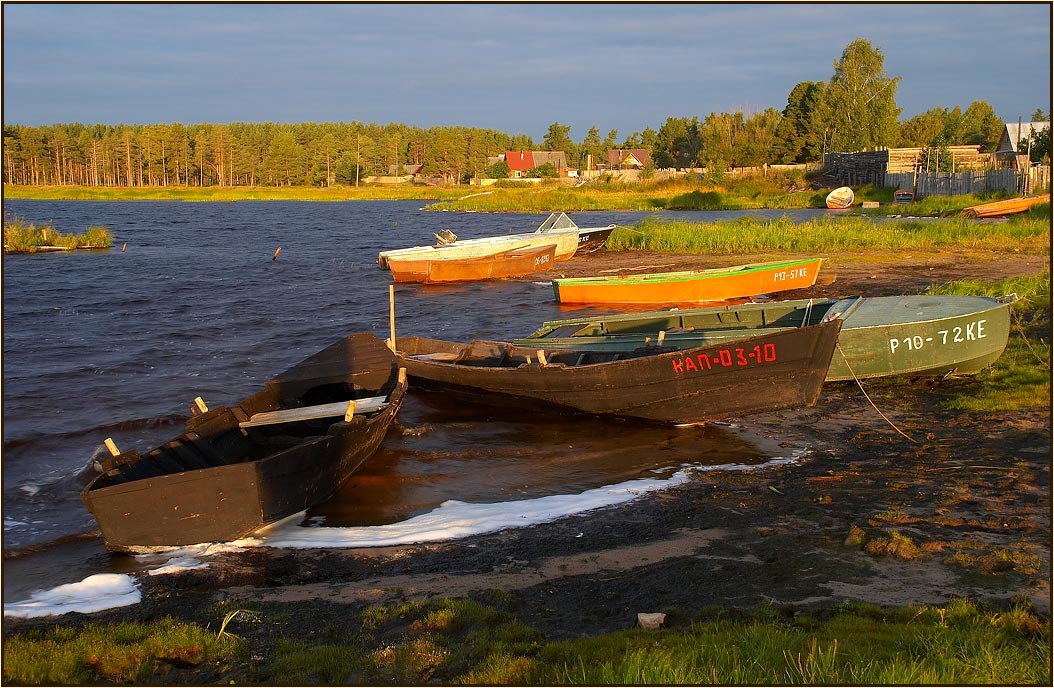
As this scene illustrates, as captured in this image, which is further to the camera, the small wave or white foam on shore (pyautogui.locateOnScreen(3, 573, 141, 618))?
the small wave

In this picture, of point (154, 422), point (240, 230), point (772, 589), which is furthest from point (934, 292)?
point (240, 230)

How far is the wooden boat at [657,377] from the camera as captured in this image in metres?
11.4

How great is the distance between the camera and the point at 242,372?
1844 cm

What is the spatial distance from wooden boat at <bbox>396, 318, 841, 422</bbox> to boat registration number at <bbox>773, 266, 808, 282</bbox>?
1019cm

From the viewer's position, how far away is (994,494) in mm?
8578

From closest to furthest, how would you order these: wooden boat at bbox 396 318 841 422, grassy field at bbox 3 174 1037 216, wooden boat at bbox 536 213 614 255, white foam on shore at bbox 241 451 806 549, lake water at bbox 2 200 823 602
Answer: white foam on shore at bbox 241 451 806 549 < lake water at bbox 2 200 823 602 < wooden boat at bbox 396 318 841 422 < wooden boat at bbox 536 213 614 255 < grassy field at bbox 3 174 1037 216

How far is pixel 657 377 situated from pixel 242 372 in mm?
10075

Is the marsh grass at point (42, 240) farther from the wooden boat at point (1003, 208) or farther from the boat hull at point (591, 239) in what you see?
the wooden boat at point (1003, 208)

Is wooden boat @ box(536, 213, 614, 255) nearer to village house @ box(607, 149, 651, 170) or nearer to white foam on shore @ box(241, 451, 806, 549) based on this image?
white foam on shore @ box(241, 451, 806, 549)

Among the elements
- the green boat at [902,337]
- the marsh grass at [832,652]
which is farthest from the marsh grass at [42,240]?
the marsh grass at [832,652]

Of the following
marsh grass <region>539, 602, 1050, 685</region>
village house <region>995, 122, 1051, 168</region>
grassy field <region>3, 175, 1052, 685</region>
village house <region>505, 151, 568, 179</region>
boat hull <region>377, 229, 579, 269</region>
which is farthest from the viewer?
village house <region>505, 151, 568, 179</region>

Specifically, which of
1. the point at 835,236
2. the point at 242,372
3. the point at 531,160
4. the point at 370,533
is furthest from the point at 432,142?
the point at 370,533

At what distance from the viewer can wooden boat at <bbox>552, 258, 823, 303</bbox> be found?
22.1 m

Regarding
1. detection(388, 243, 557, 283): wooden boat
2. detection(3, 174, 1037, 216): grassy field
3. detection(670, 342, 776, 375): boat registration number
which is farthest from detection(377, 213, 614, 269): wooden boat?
detection(670, 342, 776, 375): boat registration number
